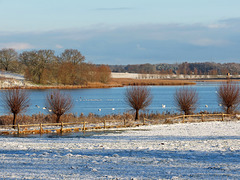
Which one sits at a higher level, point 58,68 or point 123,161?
point 58,68

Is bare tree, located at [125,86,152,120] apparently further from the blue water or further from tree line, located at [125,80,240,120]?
the blue water

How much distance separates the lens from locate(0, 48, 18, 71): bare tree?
128 meters

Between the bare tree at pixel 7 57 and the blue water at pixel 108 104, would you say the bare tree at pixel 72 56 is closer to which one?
the bare tree at pixel 7 57

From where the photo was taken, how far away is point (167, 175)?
538 inches

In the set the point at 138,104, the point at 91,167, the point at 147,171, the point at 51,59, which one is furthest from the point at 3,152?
the point at 51,59

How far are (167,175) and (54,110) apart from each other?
81.3ft

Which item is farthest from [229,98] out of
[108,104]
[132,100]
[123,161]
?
[123,161]

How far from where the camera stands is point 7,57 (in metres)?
130

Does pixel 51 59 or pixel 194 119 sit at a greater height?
pixel 51 59

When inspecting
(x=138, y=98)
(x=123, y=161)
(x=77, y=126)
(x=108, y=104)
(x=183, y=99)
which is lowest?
(x=123, y=161)

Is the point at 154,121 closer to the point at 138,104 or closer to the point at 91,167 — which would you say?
the point at 138,104

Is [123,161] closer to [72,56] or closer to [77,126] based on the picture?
[77,126]

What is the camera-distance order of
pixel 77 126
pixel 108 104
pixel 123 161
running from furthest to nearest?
pixel 108 104 → pixel 77 126 → pixel 123 161

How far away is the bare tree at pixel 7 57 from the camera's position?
127688mm
